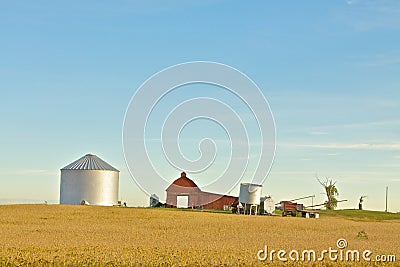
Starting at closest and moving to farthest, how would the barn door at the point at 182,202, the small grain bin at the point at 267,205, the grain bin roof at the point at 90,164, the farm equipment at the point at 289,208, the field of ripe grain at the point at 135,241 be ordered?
the field of ripe grain at the point at 135,241, the grain bin roof at the point at 90,164, the small grain bin at the point at 267,205, the farm equipment at the point at 289,208, the barn door at the point at 182,202

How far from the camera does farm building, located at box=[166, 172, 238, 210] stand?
3479 inches

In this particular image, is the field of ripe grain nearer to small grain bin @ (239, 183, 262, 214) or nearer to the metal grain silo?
the metal grain silo

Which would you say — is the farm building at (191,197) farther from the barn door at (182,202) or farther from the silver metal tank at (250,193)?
the silver metal tank at (250,193)

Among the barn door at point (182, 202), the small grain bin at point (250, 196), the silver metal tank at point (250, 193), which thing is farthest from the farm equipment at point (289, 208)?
the barn door at point (182, 202)

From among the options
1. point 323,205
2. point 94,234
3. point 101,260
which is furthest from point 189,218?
point 323,205

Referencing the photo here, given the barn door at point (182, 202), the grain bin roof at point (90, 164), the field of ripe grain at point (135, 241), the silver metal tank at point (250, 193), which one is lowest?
the field of ripe grain at point (135, 241)

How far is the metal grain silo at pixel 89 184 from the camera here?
241 ft

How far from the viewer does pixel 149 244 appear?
3161 cm

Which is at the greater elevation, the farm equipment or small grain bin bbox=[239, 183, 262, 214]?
small grain bin bbox=[239, 183, 262, 214]

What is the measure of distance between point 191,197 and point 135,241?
56474mm

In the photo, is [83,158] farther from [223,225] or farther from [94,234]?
[94,234]

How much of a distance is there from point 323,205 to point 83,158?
44009mm

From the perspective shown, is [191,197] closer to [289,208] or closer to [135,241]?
[289,208]

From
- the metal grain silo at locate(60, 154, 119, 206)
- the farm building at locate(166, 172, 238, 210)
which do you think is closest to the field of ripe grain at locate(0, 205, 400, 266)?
the metal grain silo at locate(60, 154, 119, 206)
